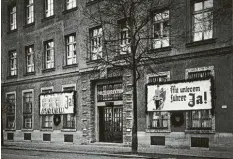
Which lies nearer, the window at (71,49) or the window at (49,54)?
the window at (71,49)

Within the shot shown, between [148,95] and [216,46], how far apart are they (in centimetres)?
438

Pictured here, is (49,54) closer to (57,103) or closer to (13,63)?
(57,103)

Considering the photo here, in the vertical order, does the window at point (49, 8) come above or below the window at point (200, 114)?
above

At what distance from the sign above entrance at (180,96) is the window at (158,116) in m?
0.36

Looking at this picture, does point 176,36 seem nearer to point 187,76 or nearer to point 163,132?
point 187,76

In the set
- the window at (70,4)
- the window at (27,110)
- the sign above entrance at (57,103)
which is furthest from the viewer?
the window at (27,110)

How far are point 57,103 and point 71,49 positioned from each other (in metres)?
3.51

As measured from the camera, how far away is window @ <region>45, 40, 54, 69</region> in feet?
90.3

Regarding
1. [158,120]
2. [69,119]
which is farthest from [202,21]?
[69,119]

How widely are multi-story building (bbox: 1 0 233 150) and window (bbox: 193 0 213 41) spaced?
43 millimetres

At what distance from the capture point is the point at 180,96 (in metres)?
18.4

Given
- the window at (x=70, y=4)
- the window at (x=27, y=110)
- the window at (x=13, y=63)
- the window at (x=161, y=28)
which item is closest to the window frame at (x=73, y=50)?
the window at (x=70, y=4)

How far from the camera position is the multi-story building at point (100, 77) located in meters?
17.1

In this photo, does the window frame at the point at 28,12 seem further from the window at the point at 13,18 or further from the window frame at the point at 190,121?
the window frame at the point at 190,121
